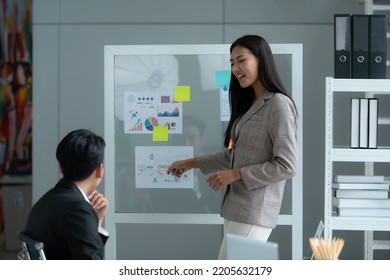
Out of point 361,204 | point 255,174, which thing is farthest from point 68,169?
point 361,204

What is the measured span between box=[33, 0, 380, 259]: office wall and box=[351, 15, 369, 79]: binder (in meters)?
1.10

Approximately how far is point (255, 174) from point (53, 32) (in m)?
2.61

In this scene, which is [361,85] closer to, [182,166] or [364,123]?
[364,123]

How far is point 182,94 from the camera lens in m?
3.81

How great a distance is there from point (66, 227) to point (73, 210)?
6 cm

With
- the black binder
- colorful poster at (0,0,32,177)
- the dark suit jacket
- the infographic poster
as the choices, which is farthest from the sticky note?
colorful poster at (0,0,32,177)

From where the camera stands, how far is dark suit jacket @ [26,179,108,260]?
207 cm

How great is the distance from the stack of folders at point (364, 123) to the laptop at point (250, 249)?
2.33m

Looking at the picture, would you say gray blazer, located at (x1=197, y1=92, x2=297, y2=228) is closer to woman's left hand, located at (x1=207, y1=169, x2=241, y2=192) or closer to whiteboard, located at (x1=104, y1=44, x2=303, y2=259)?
woman's left hand, located at (x1=207, y1=169, x2=241, y2=192)

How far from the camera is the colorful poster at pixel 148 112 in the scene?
3.79 m

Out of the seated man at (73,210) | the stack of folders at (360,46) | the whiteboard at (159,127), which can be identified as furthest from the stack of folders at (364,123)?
the seated man at (73,210)

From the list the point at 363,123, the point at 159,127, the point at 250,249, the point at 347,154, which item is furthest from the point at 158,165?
the point at 250,249
